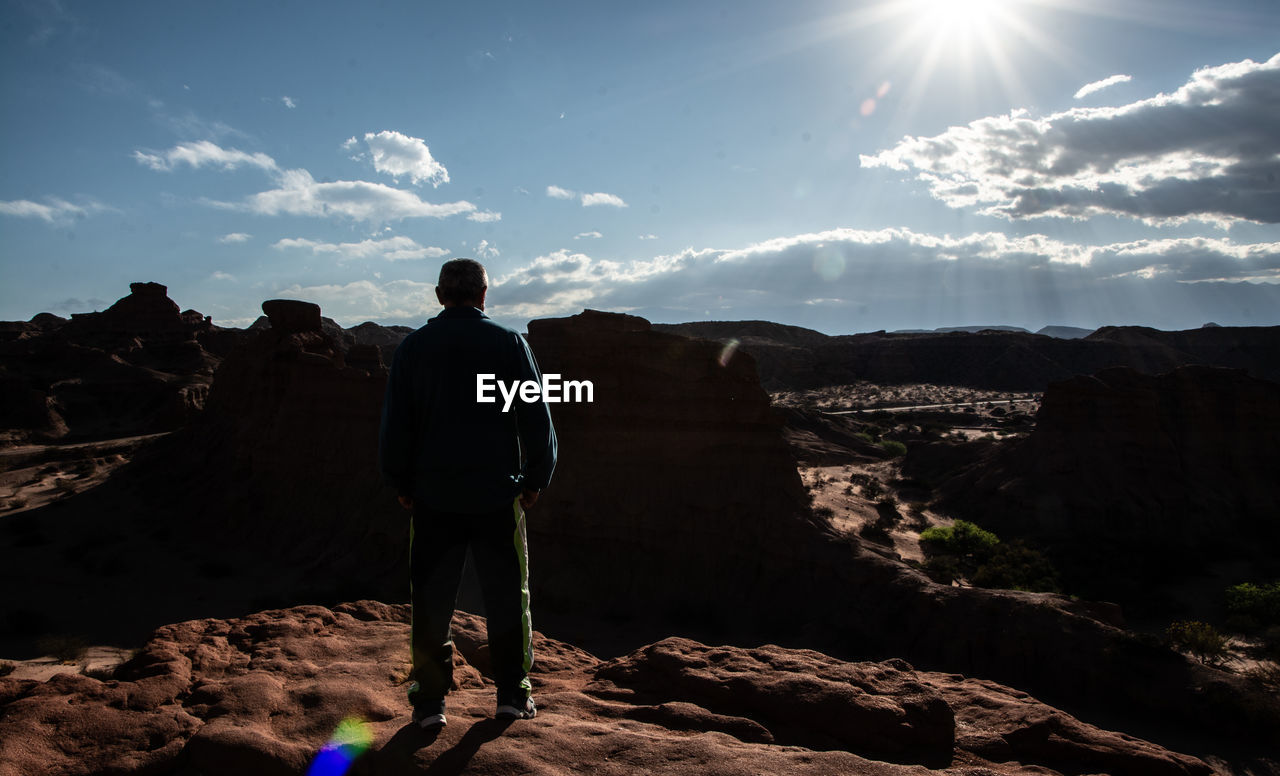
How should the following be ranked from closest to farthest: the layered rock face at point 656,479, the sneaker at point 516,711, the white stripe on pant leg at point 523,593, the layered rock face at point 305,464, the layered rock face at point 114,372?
the sneaker at point 516,711
the white stripe on pant leg at point 523,593
the layered rock face at point 656,479
the layered rock face at point 305,464
the layered rock face at point 114,372

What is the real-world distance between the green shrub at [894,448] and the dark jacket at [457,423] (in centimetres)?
4015

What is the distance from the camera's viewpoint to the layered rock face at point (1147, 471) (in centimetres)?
2298

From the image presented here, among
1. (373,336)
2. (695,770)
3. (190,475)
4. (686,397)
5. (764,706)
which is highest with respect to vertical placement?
(373,336)

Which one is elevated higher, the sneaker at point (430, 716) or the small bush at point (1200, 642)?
the sneaker at point (430, 716)

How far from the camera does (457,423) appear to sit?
348cm

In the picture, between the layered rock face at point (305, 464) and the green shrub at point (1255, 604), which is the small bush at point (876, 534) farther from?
the layered rock face at point (305, 464)

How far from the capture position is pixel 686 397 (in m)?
16.5

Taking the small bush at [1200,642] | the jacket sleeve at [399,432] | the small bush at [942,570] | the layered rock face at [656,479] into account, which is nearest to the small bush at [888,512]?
the small bush at [942,570]

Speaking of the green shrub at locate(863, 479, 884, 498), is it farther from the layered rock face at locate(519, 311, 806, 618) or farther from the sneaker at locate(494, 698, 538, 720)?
the sneaker at locate(494, 698, 538, 720)

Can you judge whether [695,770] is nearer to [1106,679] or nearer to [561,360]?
[1106,679]

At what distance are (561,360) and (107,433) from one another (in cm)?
3507

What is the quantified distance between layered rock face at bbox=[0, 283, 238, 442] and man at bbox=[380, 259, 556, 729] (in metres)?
40.7

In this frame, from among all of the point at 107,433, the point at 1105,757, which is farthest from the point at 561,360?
the point at 107,433

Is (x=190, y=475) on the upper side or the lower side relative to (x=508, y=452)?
lower
